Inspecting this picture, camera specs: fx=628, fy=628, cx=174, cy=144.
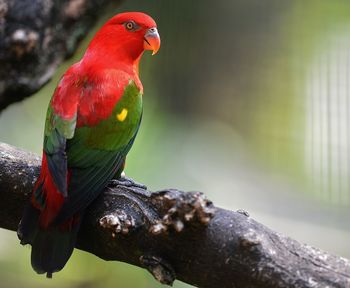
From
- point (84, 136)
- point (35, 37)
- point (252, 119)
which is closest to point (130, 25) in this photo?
point (35, 37)

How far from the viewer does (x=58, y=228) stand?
4.49ft

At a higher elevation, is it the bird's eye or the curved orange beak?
the bird's eye

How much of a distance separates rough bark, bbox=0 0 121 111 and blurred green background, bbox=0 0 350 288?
2.16 ft

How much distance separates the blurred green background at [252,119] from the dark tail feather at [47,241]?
1.21 meters

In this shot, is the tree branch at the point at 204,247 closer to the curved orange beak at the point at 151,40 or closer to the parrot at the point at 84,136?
the parrot at the point at 84,136

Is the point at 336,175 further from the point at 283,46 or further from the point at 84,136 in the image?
the point at 84,136

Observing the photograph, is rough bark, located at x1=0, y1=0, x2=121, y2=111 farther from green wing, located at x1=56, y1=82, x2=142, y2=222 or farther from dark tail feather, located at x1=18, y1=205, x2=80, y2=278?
dark tail feather, located at x1=18, y1=205, x2=80, y2=278

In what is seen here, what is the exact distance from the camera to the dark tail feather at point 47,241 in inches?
53.6

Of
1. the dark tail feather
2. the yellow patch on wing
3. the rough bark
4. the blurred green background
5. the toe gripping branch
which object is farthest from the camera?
the blurred green background

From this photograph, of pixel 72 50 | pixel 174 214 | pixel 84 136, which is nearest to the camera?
pixel 174 214

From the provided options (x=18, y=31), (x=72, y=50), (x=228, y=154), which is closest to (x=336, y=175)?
(x=228, y=154)

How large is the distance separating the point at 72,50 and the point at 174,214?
1068mm

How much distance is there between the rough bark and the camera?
1.84 metres

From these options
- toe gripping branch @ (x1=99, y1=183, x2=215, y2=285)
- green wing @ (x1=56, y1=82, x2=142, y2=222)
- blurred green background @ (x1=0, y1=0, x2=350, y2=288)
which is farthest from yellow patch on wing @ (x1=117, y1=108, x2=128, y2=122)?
blurred green background @ (x1=0, y1=0, x2=350, y2=288)
